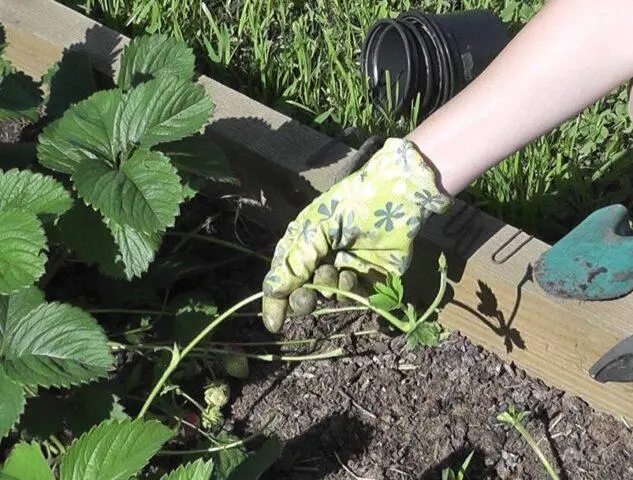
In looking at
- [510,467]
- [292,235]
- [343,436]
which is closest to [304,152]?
[292,235]

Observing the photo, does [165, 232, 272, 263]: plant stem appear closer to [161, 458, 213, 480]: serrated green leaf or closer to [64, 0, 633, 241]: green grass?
[64, 0, 633, 241]: green grass

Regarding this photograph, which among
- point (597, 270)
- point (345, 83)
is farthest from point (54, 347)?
point (345, 83)

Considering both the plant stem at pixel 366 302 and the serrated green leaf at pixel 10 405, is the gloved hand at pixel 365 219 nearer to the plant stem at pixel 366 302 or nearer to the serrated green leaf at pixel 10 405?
the plant stem at pixel 366 302

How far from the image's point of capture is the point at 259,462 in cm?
174

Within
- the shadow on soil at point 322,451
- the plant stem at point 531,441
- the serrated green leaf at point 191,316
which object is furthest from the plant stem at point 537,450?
the serrated green leaf at point 191,316

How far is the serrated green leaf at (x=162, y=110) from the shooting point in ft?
5.82

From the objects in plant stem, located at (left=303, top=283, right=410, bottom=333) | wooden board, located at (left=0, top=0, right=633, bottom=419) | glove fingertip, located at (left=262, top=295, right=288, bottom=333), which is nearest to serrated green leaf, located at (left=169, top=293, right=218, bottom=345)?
glove fingertip, located at (left=262, top=295, right=288, bottom=333)

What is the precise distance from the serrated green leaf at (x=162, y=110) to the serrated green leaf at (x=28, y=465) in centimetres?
63

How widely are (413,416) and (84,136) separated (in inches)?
32.0

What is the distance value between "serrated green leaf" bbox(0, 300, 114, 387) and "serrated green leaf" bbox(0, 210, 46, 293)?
95 millimetres

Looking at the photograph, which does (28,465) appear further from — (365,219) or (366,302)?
(365,219)

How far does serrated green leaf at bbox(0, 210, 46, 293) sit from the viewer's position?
1.54 m

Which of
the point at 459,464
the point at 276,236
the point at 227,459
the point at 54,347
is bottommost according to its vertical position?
the point at 459,464

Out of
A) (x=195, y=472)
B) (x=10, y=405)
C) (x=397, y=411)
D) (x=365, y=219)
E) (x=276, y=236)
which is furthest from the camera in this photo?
(x=276, y=236)
